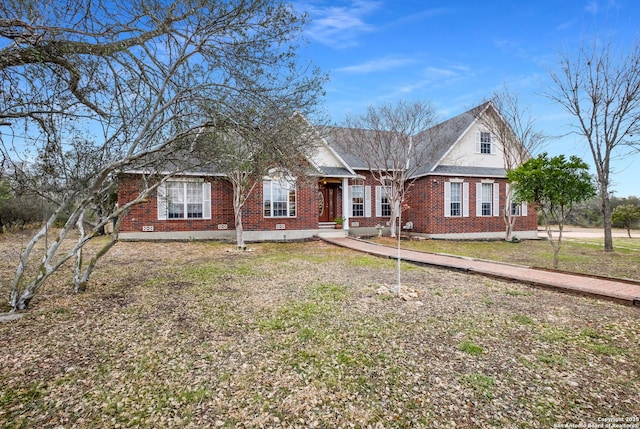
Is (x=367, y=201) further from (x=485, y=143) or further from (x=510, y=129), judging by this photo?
(x=510, y=129)

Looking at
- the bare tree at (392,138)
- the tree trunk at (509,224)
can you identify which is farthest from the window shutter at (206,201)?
the tree trunk at (509,224)

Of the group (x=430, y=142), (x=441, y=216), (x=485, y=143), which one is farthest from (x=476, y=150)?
(x=441, y=216)

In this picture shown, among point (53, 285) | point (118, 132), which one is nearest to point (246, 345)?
point (118, 132)

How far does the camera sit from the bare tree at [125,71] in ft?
14.0

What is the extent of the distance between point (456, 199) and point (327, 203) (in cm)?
718

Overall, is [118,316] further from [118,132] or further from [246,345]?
[118,132]

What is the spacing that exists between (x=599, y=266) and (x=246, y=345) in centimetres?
1096

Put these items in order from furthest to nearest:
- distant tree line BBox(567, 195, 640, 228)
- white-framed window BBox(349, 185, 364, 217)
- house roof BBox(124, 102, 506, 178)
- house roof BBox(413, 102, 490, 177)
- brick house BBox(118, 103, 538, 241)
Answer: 1. distant tree line BBox(567, 195, 640, 228)
2. white-framed window BBox(349, 185, 364, 217)
3. house roof BBox(413, 102, 490, 177)
4. house roof BBox(124, 102, 506, 178)
5. brick house BBox(118, 103, 538, 241)

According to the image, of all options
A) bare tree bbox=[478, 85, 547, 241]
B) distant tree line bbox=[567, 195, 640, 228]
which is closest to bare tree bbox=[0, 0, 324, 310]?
bare tree bbox=[478, 85, 547, 241]

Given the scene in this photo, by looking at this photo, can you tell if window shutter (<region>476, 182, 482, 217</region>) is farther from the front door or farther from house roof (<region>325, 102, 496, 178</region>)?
the front door

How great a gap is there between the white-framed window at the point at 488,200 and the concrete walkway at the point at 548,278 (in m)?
8.61

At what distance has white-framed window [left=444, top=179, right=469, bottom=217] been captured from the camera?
17141 millimetres

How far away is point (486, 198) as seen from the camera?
17.8m

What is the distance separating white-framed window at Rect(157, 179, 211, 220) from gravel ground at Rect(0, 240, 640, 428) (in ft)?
27.8
